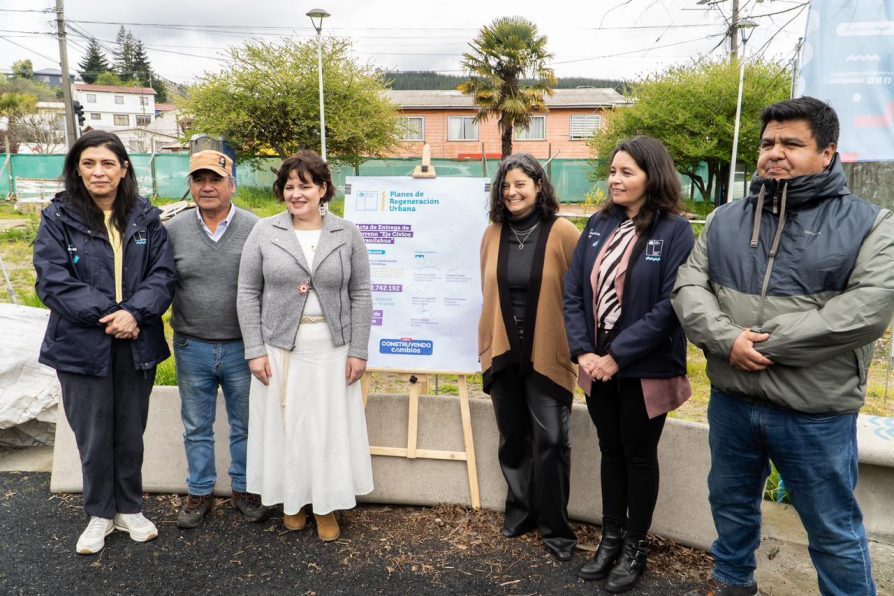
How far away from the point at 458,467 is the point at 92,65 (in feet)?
292

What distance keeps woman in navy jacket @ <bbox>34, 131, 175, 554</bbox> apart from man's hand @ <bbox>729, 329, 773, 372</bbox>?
241 cm

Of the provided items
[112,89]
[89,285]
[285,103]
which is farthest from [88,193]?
[112,89]

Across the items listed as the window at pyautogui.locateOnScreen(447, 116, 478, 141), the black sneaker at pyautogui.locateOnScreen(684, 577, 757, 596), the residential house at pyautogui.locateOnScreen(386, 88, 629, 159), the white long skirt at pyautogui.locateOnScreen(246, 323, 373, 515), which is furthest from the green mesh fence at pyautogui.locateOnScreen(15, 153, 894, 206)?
the black sneaker at pyautogui.locateOnScreen(684, 577, 757, 596)

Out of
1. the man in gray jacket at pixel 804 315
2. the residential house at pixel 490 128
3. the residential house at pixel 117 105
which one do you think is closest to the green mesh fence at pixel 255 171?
the residential house at pixel 490 128

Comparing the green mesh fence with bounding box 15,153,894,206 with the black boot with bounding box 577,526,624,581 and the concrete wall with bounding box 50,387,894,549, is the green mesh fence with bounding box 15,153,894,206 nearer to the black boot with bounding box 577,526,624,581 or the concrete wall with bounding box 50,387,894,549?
the concrete wall with bounding box 50,387,894,549

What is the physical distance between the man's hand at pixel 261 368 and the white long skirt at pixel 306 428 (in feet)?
0.09

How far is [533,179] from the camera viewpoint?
9.87ft

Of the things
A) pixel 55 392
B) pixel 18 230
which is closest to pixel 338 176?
pixel 18 230

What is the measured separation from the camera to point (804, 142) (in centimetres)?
216

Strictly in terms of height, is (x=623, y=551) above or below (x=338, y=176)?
below

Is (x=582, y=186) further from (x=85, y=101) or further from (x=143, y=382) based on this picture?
(x=85, y=101)

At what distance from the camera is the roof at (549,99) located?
32.8m

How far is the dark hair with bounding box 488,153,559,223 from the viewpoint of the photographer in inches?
118

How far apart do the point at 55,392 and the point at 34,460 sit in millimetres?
438
